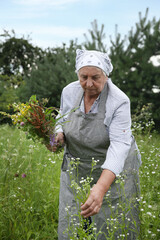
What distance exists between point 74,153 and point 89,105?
1.35 feet

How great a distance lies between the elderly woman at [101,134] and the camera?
1.83 m

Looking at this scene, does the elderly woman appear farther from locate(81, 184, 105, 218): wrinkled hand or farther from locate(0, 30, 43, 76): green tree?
locate(0, 30, 43, 76): green tree

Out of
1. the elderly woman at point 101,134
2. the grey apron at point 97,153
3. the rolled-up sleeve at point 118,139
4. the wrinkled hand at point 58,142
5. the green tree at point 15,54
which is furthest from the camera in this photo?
the green tree at point 15,54

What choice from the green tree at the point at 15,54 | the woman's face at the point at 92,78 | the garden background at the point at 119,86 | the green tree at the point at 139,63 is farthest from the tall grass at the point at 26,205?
the green tree at the point at 15,54

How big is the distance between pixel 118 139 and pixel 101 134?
0.26m

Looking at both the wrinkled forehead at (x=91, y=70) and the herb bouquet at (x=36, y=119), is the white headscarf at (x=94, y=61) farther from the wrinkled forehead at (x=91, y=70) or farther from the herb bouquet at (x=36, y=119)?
the herb bouquet at (x=36, y=119)

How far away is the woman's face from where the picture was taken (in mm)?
1891

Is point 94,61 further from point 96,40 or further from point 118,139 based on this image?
point 96,40

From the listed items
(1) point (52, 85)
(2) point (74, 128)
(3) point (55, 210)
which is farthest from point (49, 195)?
(1) point (52, 85)

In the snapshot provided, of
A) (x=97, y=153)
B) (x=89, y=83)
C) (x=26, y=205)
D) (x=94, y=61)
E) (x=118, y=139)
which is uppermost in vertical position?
(x=94, y=61)

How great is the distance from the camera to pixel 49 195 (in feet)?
9.66

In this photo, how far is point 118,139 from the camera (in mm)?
1833

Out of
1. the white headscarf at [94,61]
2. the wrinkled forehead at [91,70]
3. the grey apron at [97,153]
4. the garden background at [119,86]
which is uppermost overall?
the white headscarf at [94,61]

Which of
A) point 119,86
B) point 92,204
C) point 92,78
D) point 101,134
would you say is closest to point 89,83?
point 92,78
